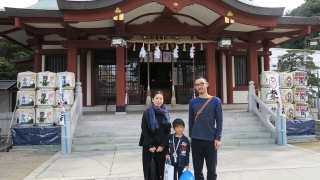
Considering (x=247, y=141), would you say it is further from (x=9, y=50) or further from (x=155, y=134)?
(x=9, y=50)

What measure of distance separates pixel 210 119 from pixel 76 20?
6552 millimetres

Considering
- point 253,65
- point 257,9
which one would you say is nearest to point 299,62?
point 253,65

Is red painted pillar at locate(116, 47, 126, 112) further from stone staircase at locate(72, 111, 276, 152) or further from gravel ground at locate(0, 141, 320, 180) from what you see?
gravel ground at locate(0, 141, 320, 180)

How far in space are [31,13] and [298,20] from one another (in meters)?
10.2

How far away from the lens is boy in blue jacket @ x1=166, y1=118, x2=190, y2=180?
11.8 feet

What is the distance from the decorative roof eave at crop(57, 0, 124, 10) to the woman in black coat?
5.63 meters

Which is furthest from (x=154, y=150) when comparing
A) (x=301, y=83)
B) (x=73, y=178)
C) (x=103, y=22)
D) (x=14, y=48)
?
(x=14, y=48)

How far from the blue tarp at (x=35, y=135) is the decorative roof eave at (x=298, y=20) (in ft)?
30.7

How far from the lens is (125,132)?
784 cm

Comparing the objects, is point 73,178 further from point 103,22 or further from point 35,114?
point 103,22

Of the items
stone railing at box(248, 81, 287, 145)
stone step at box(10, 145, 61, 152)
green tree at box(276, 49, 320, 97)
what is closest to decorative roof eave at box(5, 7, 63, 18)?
stone step at box(10, 145, 61, 152)

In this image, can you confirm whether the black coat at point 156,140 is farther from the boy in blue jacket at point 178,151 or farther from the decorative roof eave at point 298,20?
the decorative roof eave at point 298,20

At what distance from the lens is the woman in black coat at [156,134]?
12.0ft

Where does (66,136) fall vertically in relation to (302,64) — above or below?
below
